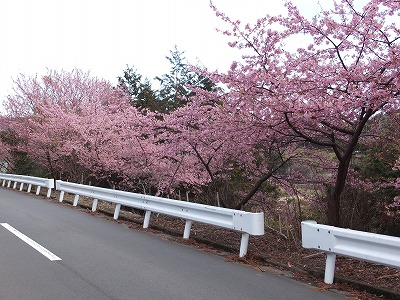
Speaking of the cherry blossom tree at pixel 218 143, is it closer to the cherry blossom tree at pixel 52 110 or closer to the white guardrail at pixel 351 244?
the white guardrail at pixel 351 244

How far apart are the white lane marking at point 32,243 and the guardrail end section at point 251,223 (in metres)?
3.09

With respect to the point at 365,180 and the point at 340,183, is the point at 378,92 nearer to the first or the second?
the point at 340,183

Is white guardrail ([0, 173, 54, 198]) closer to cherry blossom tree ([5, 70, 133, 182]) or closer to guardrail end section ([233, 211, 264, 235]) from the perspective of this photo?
cherry blossom tree ([5, 70, 133, 182])

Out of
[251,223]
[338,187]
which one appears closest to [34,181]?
[251,223]

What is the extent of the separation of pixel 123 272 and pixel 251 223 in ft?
7.48

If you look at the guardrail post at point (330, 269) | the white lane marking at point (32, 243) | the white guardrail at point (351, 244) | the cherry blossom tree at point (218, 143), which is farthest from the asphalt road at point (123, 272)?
the cherry blossom tree at point (218, 143)

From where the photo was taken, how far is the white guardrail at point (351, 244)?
15.6 ft

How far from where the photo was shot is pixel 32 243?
7.38 metres

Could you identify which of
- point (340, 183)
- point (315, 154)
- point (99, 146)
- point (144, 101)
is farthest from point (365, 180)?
point (144, 101)

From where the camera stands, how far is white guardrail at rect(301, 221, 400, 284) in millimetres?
4746

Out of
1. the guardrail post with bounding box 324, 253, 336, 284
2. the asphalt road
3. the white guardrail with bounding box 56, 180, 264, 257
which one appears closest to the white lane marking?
the asphalt road

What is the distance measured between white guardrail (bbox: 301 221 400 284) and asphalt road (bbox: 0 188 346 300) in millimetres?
554

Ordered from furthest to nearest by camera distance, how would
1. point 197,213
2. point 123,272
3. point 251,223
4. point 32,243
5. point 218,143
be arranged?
1. point 218,143
2. point 197,213
3. point 32,243
4. point 251,223
5. point 123,272

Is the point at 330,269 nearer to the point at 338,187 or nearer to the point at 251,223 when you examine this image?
the point at 251,223
